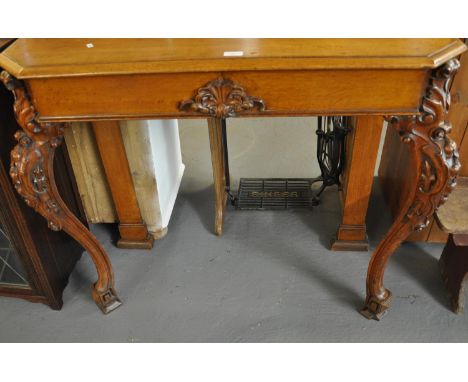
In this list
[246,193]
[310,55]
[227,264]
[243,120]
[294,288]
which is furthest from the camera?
[243,120]

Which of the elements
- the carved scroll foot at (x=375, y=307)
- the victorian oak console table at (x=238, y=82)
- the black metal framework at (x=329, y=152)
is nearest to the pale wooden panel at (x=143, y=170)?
the black metal framework at (x=329, y=152)

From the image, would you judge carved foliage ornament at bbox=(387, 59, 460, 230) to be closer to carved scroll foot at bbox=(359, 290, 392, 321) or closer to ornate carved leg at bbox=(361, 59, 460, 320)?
ornate carved leg at bbox=(361, 59, 460, 320)

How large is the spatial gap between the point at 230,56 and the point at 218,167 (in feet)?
3.35

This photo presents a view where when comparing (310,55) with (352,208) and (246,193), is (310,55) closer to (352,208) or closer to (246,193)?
(352,208)

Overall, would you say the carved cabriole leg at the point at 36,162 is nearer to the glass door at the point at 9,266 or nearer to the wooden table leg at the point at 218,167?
the glass door at the point at 9,266

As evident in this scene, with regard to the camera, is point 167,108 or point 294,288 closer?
point 167,108

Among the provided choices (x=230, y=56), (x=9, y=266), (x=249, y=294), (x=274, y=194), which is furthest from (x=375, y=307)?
(x=9, y=266)

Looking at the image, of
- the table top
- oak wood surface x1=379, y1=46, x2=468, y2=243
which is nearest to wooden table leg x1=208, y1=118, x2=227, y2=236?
the table top

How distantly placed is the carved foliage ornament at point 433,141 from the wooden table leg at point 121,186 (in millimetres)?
1178

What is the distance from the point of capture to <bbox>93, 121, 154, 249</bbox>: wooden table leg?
6.68ft

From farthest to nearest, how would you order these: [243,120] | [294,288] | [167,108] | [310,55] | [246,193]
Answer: [243,120]
[246,193]
[294,288]
[167,108]
[310,55]

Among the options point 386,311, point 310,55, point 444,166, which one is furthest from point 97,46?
point 386,311

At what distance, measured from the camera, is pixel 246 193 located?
107 inches
